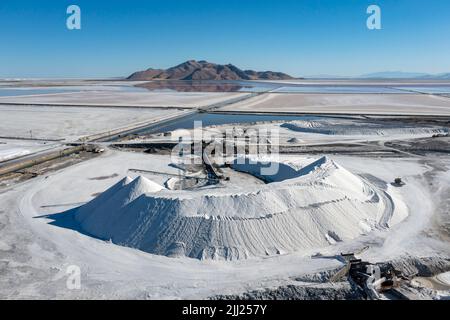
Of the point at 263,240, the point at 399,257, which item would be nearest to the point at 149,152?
the point at 263,240

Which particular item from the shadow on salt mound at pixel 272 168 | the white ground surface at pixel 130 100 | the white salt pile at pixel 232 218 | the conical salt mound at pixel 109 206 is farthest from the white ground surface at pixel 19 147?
the white ground surface at pixel 130 100

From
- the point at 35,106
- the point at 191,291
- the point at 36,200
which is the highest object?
the point at 35,106

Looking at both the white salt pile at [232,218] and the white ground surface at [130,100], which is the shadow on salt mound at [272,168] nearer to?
the white salt pile at [232,218]

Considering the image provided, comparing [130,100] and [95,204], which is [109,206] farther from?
[130,100]

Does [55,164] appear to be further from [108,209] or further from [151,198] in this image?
[151,198]

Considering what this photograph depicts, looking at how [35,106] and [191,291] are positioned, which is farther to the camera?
[35,106]

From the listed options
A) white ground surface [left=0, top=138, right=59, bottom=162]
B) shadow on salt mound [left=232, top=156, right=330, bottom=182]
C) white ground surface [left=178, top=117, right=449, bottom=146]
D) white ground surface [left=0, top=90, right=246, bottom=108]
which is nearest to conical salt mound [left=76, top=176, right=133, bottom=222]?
shadow on salt mound [left=232, top=156, right=330, bottom=182]
